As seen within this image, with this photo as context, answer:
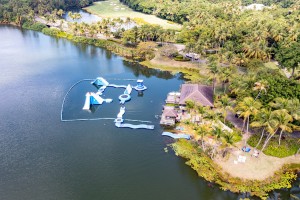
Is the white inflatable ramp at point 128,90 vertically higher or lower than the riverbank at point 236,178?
higher

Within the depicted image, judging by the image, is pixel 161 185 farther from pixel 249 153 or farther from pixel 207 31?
pixel 207 31

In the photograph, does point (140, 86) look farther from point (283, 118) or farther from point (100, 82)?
point (283, 118)

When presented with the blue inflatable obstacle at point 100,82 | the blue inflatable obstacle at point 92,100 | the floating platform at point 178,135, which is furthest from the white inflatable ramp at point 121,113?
the blue inflatable obstacle at point 100,82

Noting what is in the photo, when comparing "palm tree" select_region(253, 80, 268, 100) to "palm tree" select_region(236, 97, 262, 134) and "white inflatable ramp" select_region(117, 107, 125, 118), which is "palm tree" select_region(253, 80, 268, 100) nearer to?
"palm tree" select_region(236, 97, 262, 134)

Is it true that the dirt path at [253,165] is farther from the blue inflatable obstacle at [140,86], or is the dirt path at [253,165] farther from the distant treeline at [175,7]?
the distant treeline at [175,7]

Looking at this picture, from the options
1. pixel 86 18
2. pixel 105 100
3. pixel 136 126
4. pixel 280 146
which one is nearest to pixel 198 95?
pixel 136 126

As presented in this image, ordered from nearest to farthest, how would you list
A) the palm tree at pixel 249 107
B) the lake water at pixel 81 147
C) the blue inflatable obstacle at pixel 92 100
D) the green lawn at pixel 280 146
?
the lake water at pixel 81 147, the palm tree at pixel 249 107, the green lawn at pixel 280 146, the blue inflatable obstacle at pixel 92 100

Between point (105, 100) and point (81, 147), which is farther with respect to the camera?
point (105, 100)

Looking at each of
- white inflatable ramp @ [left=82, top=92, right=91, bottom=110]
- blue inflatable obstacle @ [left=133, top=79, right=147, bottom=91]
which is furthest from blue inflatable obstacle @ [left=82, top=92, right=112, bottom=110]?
blue inflatable obstacle @ [left=133, top=79, right=147, bottom=91]
